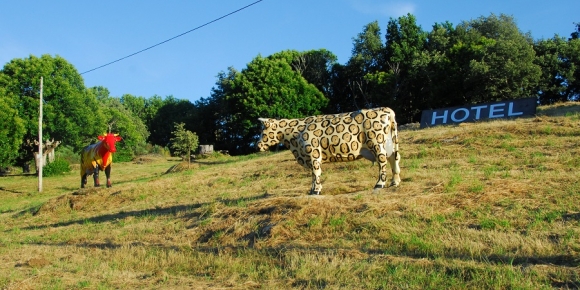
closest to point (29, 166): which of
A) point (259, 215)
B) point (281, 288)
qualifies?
point (259, 215)

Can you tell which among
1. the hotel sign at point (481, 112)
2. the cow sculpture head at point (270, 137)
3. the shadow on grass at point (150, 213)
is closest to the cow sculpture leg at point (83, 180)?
the shadow on grass at point (150, 213)

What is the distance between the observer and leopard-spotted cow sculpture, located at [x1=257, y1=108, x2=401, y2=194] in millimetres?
12969

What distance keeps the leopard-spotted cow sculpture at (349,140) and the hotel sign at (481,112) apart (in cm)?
1713

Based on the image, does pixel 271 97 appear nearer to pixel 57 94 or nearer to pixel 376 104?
pixel 376 104

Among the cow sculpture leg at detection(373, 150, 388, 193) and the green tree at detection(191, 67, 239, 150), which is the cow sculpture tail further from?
the green tree at detection(191, 67, 239, 150)

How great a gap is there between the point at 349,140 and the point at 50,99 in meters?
39.5

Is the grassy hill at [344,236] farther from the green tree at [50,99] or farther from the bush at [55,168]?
the green tree at [50,99]

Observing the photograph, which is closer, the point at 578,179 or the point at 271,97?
the point at 578,179

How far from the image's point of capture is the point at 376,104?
5162cm

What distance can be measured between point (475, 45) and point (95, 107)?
34.5 m

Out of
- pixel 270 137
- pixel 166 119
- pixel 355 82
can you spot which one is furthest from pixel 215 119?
pixel 270 137

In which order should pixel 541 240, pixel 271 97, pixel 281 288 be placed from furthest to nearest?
pixel 271 97
pixel 541 240
pixel 281 288

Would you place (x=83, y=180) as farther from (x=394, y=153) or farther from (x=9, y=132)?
(x=394, y=153)

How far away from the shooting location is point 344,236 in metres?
9.99
